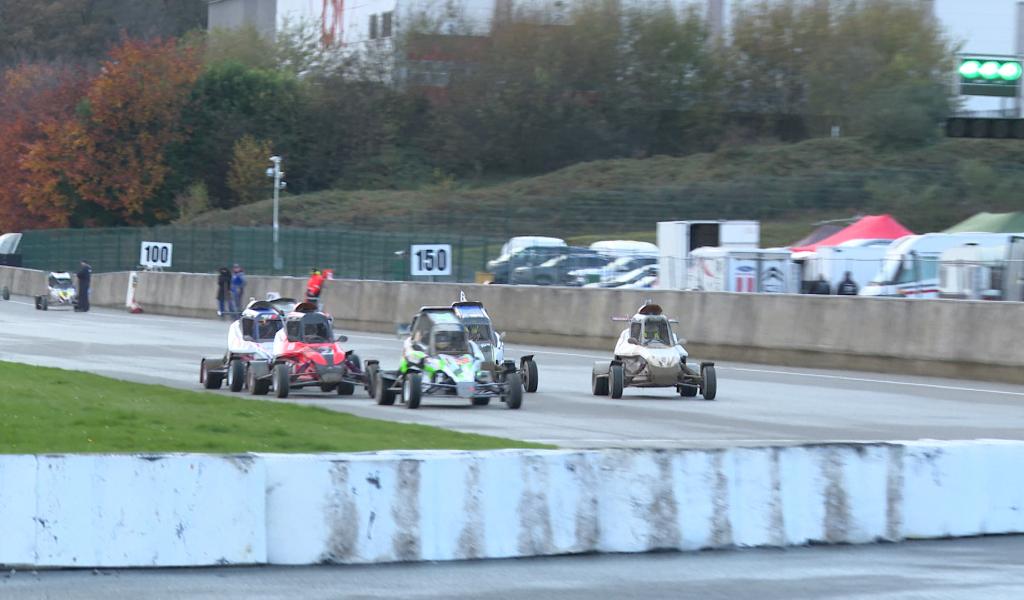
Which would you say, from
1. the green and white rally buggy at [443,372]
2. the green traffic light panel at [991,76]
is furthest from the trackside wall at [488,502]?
the green traffic light panel at [991,76]

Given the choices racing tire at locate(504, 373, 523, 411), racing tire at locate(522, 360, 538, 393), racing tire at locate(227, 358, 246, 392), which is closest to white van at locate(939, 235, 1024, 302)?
racing tire at locate(522, 360, 538, 393)

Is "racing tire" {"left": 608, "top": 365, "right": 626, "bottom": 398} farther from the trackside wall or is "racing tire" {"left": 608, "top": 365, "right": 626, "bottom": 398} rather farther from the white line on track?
the trackside wall

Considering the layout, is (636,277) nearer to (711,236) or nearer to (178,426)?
(711,236)

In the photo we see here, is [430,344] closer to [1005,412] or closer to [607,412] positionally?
[607,412]

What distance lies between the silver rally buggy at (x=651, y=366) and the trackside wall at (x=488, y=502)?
36.0 feet

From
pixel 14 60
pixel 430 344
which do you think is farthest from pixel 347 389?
pixel 14 60

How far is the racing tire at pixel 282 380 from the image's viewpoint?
72.0 feet

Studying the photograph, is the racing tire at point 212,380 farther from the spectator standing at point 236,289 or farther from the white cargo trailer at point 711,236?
the spectator standing at point 236,289

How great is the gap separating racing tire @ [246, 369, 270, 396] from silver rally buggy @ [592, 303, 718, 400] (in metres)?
4.45

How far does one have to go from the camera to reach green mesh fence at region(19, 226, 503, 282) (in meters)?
48.1

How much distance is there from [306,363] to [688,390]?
5.11 metres

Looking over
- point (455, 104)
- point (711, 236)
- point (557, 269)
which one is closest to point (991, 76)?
point (557, 269)

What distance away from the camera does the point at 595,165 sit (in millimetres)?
84750

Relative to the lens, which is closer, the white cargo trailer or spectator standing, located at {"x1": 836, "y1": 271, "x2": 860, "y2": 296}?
spectator standing, located at {"x1": 836, "y1": 271, "x2": 860, "y2": 296}
